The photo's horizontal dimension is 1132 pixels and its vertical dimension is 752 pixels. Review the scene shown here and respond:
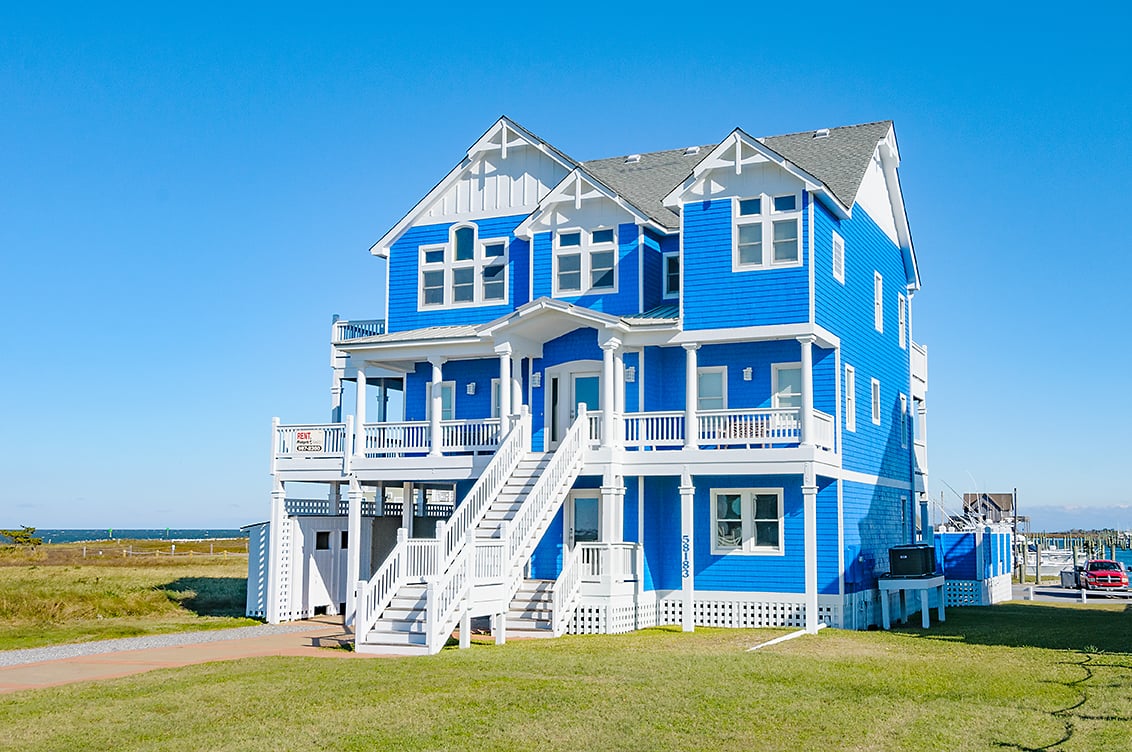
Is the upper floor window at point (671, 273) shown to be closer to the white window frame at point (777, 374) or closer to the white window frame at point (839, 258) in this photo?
the white window frame at point (777, 374)

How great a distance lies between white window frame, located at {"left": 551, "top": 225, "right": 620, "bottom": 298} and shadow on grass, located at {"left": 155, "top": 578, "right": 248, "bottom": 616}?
10998mm

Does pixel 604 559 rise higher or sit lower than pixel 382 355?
lower

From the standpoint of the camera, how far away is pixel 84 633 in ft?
78.9

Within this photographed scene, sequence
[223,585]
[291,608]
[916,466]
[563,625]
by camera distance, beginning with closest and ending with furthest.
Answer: [563,625] < [291,608] < [916,466] < [223,585]

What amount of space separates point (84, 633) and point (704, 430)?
13.1m

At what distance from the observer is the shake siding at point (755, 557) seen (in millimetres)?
25094

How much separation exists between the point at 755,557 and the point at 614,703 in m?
12.1

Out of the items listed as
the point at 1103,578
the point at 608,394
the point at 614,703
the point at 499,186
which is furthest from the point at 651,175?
the point at 1103,578

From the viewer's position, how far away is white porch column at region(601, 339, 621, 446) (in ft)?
82.7

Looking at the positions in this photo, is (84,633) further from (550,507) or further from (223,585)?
(223,585)

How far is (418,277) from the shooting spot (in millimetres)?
30438

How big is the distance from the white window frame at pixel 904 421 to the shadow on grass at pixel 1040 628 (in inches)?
180

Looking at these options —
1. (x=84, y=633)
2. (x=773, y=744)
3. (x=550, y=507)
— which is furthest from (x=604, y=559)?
(x=773, y=744)

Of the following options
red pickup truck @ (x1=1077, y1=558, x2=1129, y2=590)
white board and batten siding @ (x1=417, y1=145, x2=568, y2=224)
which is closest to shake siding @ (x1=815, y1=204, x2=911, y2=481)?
white board and batten siding @ (x1=417, y1=145, x2=568, y2=224)
